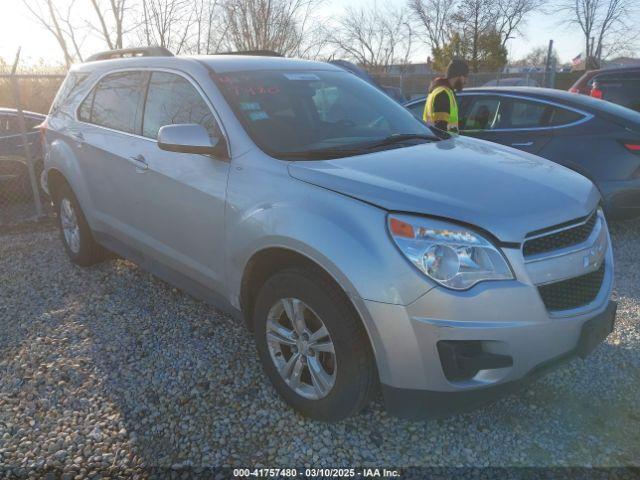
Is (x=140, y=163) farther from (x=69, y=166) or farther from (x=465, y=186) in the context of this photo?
(x=465, y=186)

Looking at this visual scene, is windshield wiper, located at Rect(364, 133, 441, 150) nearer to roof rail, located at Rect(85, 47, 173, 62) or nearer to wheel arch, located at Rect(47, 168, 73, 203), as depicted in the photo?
roof rail, located at Rect(85, 47, 173, 62)

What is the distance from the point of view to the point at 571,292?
2383mm

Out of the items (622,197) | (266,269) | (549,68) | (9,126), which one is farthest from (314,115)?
(549,68)

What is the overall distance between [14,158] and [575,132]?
7.18 metres

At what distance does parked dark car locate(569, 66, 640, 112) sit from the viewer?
908 cm

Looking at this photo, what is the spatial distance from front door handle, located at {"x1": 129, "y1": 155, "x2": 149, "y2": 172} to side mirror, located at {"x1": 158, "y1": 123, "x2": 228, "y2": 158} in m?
0.64

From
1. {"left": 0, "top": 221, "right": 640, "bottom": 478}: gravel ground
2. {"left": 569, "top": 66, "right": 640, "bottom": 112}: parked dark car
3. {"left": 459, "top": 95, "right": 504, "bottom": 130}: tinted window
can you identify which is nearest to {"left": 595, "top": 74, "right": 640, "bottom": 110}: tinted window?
{"left": 569, "top": 66, "right": 640, "bottom": 112}: parked dark car

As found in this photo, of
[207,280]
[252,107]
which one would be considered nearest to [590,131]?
[252,107]

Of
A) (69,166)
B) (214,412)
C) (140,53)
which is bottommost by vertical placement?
(214,412)

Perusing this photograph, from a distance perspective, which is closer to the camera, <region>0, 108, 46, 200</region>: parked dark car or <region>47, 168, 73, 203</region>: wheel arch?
<region>47, 168, 73, 203</region>: wheel arch

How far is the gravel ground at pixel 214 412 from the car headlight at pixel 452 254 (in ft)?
3.02

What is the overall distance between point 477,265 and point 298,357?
1035 millimetres

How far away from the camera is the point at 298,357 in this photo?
2725mm

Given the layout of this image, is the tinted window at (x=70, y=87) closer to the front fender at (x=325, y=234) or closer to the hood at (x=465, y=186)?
the front fender at (x=325, y=234)
